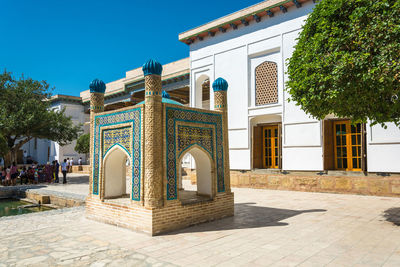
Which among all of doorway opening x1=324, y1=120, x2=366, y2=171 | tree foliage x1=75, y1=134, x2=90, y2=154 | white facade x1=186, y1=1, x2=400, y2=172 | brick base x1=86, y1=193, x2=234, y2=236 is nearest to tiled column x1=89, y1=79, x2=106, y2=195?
brick base x1=86, y1=193, x2=234, y2=236

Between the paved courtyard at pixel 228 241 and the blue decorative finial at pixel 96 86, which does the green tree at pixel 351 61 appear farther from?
the blue decorative finial at pixel 96 86

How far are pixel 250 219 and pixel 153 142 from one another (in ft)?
8.69

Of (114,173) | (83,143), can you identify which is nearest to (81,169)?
(83,143)

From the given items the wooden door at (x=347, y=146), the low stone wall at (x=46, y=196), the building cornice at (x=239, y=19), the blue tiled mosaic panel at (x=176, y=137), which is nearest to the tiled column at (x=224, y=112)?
the blue tiled mosaic panel at (x=176, y=137)

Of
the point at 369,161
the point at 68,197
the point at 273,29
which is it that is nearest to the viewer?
the point at 369,161

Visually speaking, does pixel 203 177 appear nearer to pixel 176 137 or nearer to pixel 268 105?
pixel 176 137

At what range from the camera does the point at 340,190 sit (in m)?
9.88

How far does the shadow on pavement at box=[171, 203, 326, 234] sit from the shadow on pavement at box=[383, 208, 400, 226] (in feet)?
4.22

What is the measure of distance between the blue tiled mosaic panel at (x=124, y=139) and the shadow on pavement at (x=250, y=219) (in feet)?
4.13

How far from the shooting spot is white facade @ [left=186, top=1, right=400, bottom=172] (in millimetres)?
9719

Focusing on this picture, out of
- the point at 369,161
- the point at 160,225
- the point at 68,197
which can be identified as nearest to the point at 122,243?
the point at 160,225

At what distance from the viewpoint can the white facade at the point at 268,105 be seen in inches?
383

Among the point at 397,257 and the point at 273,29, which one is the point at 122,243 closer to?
the point at 397,257

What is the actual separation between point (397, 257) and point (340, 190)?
6.25m
